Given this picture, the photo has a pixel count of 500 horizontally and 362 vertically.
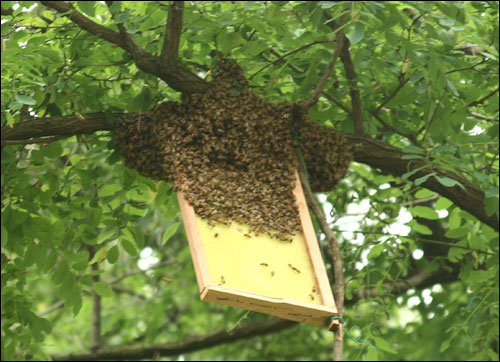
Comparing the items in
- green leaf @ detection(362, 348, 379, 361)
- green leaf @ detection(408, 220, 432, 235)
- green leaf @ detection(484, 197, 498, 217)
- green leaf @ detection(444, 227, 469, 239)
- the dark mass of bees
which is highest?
the dark mass of bees

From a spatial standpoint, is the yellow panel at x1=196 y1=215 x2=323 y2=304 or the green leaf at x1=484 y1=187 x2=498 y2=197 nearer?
the yellow panel at x1=196 y1=215 x2=323 y2=304

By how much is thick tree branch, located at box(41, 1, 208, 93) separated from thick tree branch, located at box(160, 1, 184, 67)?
39 mm

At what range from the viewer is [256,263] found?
349cm

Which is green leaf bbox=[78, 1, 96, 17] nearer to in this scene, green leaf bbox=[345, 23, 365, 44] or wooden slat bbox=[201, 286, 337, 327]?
green leaf bbox=[345, 23, 365, 44]

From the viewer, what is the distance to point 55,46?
461cm

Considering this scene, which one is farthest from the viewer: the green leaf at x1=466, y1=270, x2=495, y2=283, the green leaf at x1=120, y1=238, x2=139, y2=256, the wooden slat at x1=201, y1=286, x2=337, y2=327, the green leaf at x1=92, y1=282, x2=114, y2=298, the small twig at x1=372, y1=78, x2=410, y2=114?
the green leaf at x1=466, y1=270, x2=495, y2=283

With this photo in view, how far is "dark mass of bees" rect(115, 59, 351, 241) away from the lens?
144 inches

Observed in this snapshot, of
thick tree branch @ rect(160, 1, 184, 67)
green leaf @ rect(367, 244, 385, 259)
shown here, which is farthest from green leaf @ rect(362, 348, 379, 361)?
thick tree branch @ rect(160, 1, 184, 67)

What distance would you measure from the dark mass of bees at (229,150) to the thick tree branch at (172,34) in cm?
21

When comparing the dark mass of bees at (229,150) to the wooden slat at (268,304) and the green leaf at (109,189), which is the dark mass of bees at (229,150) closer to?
the wooden slat at (268,304)

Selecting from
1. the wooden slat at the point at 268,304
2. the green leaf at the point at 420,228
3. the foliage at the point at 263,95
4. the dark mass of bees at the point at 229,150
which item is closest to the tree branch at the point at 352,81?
the foliage at the point at 263,95

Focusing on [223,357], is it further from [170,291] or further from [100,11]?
[100,11]

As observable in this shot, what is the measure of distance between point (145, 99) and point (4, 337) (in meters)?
1.94

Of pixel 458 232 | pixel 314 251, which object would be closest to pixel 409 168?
pixel 458 232
